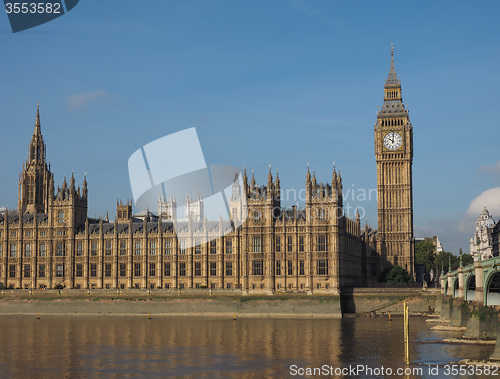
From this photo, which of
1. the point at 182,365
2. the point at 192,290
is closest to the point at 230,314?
the point at 192,290

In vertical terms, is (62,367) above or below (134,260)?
below

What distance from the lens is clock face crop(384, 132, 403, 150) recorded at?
181 meters

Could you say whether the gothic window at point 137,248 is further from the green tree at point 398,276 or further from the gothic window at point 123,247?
the green tree at point 398,276

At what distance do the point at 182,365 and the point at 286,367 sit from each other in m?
9.95

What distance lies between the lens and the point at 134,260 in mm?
157000

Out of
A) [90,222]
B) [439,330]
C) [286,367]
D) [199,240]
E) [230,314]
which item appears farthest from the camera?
[90,222]

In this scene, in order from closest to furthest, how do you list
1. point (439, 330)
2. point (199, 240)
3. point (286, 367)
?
point (286, 367), point (439, 330), point (199, 240)

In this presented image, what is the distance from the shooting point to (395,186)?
589 feet

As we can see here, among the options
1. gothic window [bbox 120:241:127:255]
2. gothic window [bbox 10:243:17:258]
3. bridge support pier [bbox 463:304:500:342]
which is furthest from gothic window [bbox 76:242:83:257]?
bridge support pier [bbox 463:304:500:342]

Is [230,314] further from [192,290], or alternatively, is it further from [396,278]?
[396,278]

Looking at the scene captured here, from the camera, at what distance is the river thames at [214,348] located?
71.5 metres

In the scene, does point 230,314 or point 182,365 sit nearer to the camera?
point 182,365

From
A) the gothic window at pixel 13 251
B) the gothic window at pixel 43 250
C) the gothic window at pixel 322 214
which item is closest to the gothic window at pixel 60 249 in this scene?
the gothic window at pixel 43 250

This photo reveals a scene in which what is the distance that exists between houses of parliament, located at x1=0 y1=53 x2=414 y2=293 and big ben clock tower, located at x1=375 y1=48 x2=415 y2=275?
0.23 m
